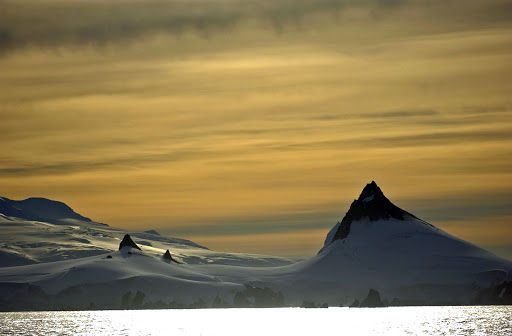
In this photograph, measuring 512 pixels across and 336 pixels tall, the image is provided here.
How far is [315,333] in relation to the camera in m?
181

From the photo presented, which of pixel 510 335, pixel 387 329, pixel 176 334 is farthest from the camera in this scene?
pixel 387 329

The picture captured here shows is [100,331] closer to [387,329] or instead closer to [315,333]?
[315,333]

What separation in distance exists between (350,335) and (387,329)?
21871 mm

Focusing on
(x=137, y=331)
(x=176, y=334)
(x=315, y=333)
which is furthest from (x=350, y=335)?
(x=137, y=331)

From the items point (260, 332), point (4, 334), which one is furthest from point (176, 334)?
point (4, 334)

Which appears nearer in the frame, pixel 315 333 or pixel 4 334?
pixel 4 334

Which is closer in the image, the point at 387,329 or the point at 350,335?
the point at 350,335

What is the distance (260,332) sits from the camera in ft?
614

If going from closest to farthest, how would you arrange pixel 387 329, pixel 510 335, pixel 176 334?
pixel 510 335 → pixel 176 334 → pixel 387 329

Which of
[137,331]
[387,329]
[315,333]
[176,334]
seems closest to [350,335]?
[315,333]

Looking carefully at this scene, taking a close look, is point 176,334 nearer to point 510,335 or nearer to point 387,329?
point 387,329

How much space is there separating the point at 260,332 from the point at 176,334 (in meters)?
18.7

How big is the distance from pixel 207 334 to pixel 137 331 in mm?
18700

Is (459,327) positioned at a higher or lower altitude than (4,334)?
higher
